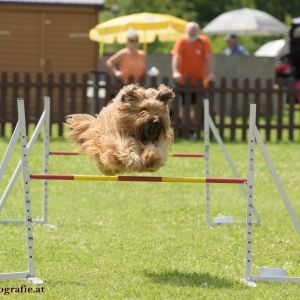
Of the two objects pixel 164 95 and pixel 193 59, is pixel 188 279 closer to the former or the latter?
pixel 164 95

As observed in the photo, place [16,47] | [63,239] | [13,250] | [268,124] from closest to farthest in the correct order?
[13,250]
[63,239]
[268,124]
[16,47]

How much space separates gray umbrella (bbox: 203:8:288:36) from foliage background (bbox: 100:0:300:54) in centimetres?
860

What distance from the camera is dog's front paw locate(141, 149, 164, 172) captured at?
6964 mm

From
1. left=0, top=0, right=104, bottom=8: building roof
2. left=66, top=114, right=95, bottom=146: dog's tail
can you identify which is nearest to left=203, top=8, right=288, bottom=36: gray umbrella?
left=0, top=0, right=104, bottom=8: building roof

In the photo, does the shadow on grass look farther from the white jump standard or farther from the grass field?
the white jump standard

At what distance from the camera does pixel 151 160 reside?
696 cm

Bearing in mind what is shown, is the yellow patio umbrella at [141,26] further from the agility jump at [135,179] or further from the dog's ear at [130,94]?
the agility jump at [135,179]

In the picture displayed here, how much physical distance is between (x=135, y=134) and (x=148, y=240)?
4.89ft

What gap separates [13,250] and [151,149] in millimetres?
1593

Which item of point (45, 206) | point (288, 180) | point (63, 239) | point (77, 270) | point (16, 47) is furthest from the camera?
point (16, 47)

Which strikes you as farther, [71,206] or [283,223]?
[71,206]

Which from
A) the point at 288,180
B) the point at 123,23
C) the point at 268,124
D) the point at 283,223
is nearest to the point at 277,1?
the point at 123,23

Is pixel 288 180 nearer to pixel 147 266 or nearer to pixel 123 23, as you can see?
pixel 147 266

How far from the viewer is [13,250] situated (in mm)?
7828
